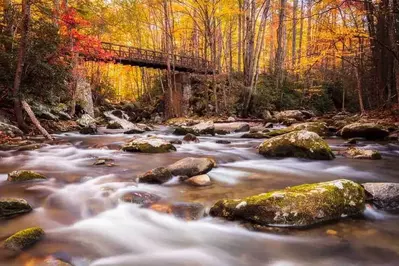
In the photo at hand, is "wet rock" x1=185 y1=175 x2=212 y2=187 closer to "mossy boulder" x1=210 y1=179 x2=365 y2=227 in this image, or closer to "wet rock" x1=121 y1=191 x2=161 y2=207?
"wet rock" x1=121 y1=191 x2=161 y2=207

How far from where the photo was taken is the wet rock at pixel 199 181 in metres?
4.83

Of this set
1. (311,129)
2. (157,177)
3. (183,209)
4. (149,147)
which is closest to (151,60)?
(311,129)

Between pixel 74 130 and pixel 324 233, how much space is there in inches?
505

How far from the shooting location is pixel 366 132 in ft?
33.0

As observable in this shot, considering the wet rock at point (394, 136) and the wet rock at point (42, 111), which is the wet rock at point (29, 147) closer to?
the wet rock at point (42, 111)

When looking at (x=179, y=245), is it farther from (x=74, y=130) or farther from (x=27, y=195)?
(x=74, y=130)

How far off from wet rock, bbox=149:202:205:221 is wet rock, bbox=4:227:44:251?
4.37 ft

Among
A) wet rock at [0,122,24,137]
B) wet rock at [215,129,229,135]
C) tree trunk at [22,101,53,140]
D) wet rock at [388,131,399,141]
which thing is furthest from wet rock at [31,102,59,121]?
wet rock at [388,131,399,141]

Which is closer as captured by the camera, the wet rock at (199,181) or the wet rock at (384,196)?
the wet rock at (384,196)

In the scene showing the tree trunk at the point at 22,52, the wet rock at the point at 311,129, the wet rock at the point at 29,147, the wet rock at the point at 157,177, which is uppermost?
the tree trunk at the point at 22,52

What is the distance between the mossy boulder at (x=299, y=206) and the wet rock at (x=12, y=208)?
6.89 ft

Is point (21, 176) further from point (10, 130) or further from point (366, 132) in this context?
point (366, 132)

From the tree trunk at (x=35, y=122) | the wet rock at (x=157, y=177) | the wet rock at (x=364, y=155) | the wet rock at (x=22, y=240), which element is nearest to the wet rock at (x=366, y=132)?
the wet rock at (x=364, y=155)

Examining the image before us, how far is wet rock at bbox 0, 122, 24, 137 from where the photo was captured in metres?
9.70
